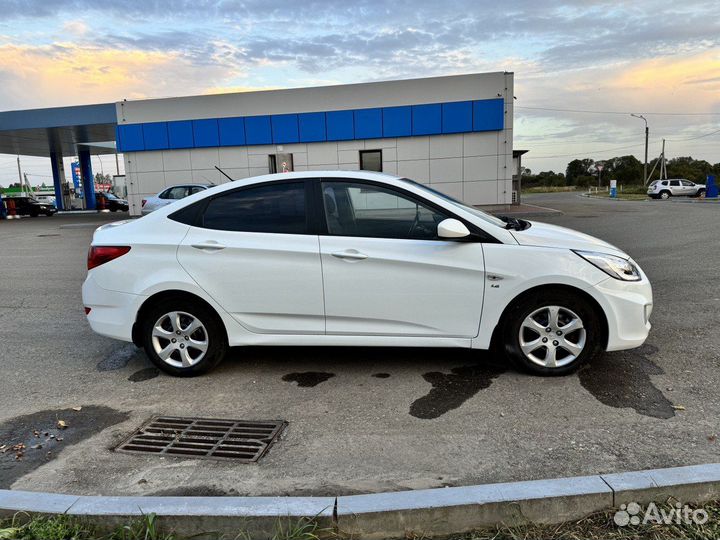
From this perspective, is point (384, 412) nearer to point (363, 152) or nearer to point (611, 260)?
point (611, 260)

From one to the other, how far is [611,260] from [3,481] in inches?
171

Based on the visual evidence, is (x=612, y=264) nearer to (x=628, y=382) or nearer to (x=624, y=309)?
(x=624, y=309)

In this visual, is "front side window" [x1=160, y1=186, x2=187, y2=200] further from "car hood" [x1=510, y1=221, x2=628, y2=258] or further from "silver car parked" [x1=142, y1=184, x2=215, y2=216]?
"car hood" [x1=510, y1=221, x2=628, y2=258]

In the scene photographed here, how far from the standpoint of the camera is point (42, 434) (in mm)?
3621

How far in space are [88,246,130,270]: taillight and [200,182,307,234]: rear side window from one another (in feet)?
2.34

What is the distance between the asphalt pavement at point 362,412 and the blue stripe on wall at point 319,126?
1744cm

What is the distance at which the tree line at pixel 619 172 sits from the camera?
251ft

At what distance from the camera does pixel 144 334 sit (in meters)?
4.52

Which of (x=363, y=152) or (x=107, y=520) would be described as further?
(x=363, y=152)

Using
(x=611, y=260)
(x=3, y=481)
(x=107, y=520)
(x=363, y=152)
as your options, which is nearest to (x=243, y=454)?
(x=107, y=520)

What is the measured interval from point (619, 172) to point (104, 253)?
99.3m

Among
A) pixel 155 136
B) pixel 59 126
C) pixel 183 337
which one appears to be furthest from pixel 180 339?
pixel 59 126

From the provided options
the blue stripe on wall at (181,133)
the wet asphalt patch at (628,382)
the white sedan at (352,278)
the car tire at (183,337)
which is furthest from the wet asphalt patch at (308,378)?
the blue stripe on wall at (181,133)

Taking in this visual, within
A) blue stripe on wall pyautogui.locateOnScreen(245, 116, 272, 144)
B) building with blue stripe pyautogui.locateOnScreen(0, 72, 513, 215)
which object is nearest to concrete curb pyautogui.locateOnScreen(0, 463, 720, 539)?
building with blue stripe pyautogui.locateOnScreen(0, 72, 513, 215)
